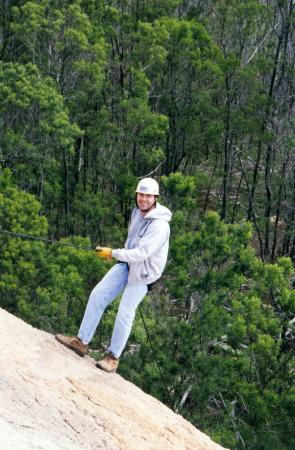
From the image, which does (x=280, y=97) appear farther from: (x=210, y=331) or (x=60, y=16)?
(x=210, y=331)

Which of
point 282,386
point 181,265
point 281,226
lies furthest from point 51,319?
point 281,226

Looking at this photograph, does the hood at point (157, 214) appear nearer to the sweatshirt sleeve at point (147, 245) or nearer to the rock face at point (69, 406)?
the sweatshirt sleeve at point (147, 245)

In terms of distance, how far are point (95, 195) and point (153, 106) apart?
18.9 ft

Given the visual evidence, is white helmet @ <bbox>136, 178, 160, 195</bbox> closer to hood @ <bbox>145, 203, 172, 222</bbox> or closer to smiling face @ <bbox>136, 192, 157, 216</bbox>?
smiling face @ <bbox>136, 192, 157, 216</bbox>

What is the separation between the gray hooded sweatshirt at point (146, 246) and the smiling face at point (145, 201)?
5 centimetres

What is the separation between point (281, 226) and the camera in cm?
3422

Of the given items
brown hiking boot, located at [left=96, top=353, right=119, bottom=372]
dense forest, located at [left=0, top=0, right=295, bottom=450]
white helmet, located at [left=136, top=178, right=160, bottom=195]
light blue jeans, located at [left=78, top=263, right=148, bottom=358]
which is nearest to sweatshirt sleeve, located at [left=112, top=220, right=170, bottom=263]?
white helmet, located at [left=136, top=178, right=160, bottom=195]

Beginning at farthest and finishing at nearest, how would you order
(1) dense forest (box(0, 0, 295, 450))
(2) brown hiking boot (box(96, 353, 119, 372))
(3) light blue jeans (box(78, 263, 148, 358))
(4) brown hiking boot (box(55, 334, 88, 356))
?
(1) dense forest (box(0, 0, 295, 450)), (4) brown hiking boot (box(55, 334, 88, 356)), (2) brown hiking boot (box(96, 353, 119, 372)), (3) light blue jeans (box(78, 263, 148, 358))

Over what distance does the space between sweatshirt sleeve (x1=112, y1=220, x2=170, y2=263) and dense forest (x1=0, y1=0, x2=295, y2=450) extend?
931 cm

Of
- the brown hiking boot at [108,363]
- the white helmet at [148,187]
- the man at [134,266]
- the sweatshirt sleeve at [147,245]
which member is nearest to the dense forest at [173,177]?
the brown hiking boot at [108,363]

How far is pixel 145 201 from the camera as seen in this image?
703cm

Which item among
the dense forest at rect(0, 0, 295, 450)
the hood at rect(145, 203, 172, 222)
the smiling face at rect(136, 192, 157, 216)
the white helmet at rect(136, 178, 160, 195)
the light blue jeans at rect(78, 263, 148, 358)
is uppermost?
the white helmet at rect(136, 178, 160, 195)

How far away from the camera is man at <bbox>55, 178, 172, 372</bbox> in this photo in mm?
6980

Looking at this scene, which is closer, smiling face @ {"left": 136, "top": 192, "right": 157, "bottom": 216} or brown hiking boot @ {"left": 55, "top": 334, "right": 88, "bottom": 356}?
smiling face @ {"left": 136, "top": 192, "right": 157, "bottom": 216}
